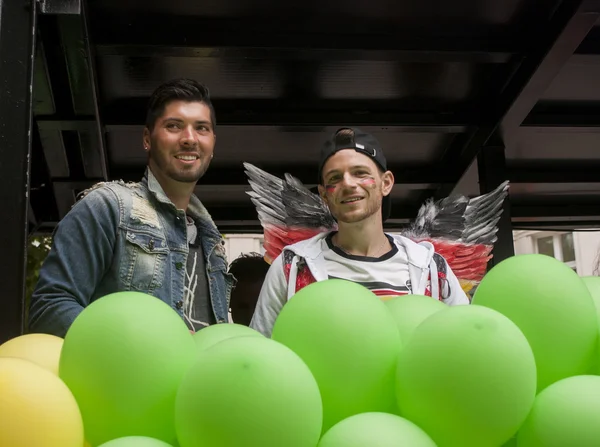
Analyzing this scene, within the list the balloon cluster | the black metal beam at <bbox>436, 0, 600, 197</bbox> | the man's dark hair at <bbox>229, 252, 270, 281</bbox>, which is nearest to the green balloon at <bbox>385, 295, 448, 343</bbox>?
the balloon cluster

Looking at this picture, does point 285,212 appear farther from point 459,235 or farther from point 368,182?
point 459,235

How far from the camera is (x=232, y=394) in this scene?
99 centimetres

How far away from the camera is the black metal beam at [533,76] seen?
8.56ft

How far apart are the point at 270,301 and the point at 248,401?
3.40 feet

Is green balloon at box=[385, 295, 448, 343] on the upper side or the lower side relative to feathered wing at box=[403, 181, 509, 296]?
lower

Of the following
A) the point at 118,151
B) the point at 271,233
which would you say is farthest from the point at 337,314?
the point at 118,151

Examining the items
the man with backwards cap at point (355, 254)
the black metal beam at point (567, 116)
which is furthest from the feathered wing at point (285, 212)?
the black metal beam at point (567, 116)

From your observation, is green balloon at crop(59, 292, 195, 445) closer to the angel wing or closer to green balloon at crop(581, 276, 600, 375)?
green balloon at crop(581, 276, 600, 375)

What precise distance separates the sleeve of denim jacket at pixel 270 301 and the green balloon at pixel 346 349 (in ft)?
2.49

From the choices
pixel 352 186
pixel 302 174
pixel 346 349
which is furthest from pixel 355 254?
pixel 302 174

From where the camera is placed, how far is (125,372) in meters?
→ 1.12

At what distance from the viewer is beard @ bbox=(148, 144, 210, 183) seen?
2.01 metres

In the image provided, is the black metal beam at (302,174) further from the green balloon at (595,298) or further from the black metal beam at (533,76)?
the green balloon at (595,298)

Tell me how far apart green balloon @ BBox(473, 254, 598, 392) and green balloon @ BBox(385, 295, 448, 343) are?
15 cm
